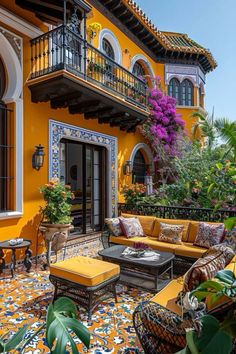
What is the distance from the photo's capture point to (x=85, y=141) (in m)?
8.45

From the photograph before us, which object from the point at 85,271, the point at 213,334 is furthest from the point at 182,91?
the point at 213,334

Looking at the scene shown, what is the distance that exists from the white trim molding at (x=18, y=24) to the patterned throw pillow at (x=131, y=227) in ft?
16.8

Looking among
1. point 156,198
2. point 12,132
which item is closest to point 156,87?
point 156,198

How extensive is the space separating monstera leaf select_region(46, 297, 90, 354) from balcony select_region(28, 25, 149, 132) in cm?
550

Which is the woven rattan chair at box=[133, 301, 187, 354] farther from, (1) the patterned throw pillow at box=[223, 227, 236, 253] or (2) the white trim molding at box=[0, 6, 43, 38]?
(2) the white trim molding at box=[0, 6, 43, 38]

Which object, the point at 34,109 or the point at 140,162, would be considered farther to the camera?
the point at 140,162

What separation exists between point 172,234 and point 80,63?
200 inches

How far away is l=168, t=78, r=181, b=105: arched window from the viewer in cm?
1301

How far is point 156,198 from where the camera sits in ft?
30.0

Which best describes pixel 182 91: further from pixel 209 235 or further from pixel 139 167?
pixel 209 235

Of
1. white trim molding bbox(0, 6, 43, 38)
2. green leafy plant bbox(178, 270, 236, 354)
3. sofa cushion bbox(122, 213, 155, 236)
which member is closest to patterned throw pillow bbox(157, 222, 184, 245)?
sofa cushion bbox(122, 213, 155, 236)

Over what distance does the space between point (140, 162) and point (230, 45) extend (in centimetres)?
556

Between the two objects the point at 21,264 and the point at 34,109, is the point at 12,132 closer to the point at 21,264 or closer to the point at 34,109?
the point at 34,109

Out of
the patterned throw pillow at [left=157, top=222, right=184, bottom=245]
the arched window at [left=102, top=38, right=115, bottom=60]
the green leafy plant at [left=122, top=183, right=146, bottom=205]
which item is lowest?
the patterned throw pillow at [left=157, top=222, right=184, bottom=245]
